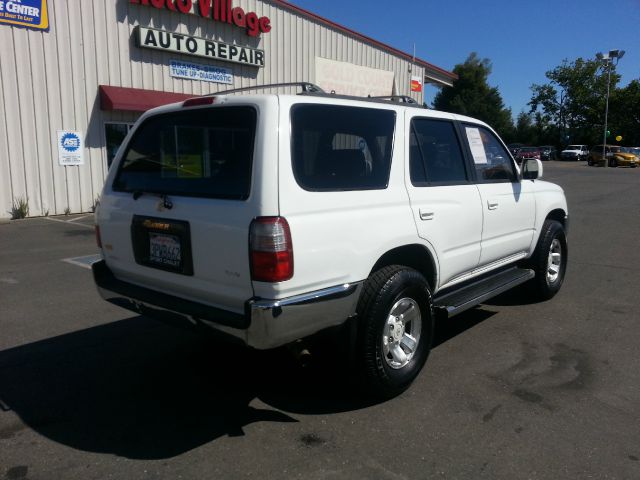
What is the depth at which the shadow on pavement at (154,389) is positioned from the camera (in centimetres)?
318

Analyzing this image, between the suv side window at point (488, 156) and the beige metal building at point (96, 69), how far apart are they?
1018 centimetres

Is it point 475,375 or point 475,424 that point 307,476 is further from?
point 475,375

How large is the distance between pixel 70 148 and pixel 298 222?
11.6 meters

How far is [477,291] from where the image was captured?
445cm

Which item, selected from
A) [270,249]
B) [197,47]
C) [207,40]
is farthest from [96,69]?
[270,249]

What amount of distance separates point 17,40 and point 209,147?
10.6 meters

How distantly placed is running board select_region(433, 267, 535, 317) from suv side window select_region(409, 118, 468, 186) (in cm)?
89

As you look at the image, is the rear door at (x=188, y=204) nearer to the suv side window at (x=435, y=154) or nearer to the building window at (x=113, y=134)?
the suv side window at (x=435, y=154)

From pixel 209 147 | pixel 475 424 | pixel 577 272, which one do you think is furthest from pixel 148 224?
pixel 577 272

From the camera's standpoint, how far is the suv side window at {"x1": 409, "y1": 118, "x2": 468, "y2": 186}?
153 inches

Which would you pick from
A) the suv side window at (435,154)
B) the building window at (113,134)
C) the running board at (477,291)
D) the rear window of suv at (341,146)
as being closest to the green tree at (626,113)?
the building window at (113,134)

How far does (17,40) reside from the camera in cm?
1151

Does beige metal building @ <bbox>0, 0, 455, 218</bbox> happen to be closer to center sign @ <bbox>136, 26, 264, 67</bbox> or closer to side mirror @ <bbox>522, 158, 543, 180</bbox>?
center sign @ <bbox>136, 26, 264, 67</bbox>

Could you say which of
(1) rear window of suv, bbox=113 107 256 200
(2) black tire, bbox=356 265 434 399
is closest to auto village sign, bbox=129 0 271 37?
(1) rear window of suv, bbox=113 107 256 200
